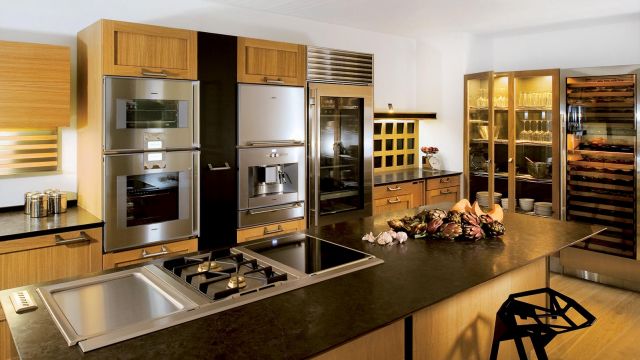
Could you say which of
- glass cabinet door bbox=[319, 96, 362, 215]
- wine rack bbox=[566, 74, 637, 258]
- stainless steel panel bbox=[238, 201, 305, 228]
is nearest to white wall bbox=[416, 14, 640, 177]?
wine rack bbox=[566, 74, 637, 258]

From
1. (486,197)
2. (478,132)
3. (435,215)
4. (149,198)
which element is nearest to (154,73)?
(149,198)

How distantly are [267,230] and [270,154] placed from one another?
61cm

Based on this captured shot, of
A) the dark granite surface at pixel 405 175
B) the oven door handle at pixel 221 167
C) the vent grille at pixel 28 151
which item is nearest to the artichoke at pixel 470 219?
the oven door handle at pixel 221 167

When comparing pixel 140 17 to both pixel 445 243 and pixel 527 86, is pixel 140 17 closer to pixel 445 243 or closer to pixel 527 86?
pixel 445 243

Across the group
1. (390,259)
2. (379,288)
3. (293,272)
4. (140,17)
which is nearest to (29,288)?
(293,272)

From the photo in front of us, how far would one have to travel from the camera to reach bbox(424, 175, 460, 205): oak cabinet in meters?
5.38

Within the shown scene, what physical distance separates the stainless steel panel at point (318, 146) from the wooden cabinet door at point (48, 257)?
69.5 inches

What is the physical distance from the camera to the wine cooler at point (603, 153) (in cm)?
434

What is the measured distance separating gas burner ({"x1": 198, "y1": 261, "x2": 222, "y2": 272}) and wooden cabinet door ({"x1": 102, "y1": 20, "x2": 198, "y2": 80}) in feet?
5.49

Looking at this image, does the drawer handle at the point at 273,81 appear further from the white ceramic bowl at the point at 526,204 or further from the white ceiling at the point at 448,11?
the white ceramic bowl at the point at 526,204

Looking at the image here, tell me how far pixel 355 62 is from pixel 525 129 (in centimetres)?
200

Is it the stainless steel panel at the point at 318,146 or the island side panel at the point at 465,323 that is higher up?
the stainless steel panel at the point at 318,146

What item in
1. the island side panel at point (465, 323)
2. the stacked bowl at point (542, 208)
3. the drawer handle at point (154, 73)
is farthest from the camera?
the stacked bowl at point (542, 208)

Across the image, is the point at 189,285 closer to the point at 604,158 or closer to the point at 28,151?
the point at 28,151
